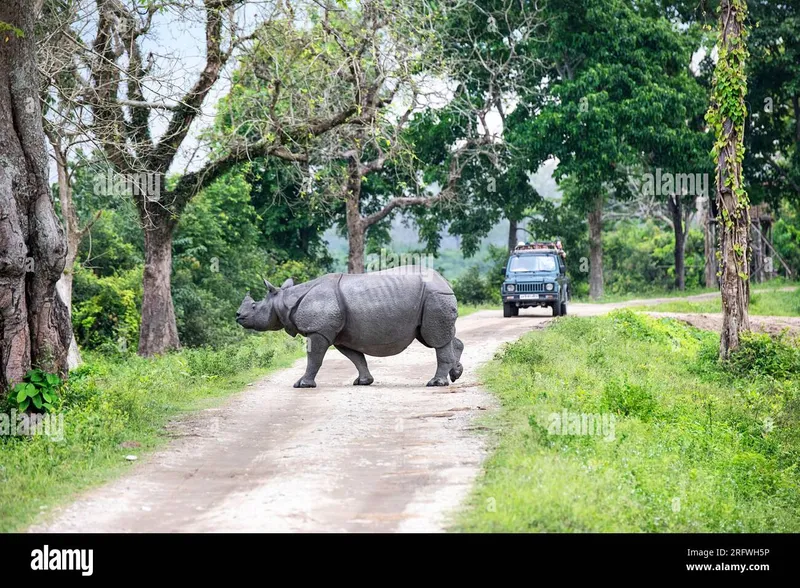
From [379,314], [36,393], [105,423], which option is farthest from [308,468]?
[379,314]

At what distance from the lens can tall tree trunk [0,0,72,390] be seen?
12727mm

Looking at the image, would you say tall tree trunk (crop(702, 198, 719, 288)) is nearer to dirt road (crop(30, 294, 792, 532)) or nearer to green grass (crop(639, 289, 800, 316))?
green grass (crop(639, 289, 800, 316))

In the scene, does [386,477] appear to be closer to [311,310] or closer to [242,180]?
[311,310]

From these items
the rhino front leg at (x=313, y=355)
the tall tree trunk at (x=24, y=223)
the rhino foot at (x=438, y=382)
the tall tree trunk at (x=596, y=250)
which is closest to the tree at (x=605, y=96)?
the tall tree trunk at (x=596, y=250)

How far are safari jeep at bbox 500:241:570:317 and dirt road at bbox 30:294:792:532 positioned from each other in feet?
48.6

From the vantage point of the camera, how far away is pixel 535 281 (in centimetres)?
3147

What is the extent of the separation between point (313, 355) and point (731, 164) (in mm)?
9825

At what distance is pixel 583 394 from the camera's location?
14.4 meters

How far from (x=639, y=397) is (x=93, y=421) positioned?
7.28m

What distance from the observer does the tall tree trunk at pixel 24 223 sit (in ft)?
41.8

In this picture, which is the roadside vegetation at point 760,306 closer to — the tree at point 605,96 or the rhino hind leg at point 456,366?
the tree at point 605,96

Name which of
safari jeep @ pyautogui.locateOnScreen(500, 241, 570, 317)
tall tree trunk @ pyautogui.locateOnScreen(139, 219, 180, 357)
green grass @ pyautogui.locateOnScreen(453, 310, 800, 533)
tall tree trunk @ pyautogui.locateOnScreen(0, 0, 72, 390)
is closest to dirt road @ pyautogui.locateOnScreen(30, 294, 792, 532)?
green grass @ pyautogui.locateOnScreen(453, 310, 800, 533)

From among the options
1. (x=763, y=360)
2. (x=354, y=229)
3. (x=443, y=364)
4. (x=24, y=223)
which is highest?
(x=354, y=229)

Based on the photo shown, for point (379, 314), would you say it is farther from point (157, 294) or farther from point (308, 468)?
point (157, 294)
